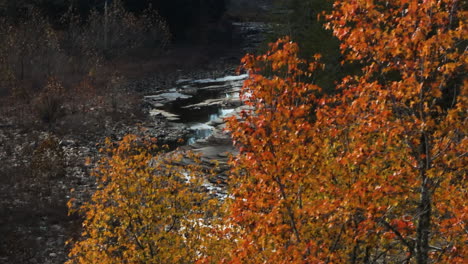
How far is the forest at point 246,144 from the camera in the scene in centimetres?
867

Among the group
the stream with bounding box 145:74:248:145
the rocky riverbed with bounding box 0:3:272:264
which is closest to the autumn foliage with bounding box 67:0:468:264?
the rocky riverbed with bounding box 0:3:272:264

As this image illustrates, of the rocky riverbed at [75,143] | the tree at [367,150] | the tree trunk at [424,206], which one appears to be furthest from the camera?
the rocky riverbed at [75,143]

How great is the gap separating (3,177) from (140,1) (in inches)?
2062

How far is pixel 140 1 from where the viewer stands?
241 ft

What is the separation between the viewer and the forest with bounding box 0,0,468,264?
867 cm

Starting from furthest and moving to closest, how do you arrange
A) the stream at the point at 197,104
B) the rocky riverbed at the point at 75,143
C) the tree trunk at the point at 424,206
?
the stream at the point at 197,104
the rocky riverbed at the point at 75,143
the tree trunk at the point at 424,206

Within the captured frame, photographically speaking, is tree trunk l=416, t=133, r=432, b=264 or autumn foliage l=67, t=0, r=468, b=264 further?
tree trunk l=416, t=133, r=432, b=264

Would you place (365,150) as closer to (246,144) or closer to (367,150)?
(367,150)

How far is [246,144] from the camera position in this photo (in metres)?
9.40

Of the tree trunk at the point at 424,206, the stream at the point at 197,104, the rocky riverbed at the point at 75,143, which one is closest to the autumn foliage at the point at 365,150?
the tree trunk at the point at 424,206

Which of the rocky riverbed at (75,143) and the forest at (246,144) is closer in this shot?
the forest at (246,144)

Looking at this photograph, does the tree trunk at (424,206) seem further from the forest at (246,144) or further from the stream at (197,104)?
the stream at (197,104)

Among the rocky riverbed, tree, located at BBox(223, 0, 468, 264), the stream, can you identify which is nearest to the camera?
tree, located at BBox(223, 0, 468, 264)

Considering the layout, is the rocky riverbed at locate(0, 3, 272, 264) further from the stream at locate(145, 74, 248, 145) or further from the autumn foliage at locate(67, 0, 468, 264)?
the autumn foliage at locate(67, 0, 468, 264)
